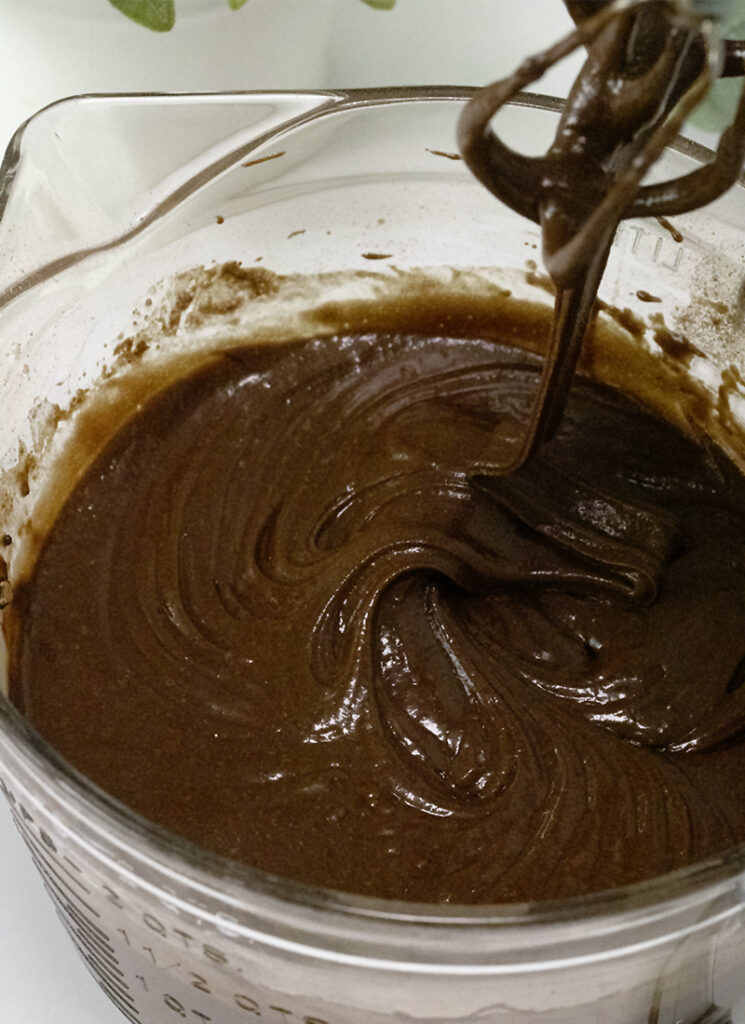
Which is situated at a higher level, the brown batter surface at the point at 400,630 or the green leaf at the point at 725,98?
the green leaf at the point at 725,98

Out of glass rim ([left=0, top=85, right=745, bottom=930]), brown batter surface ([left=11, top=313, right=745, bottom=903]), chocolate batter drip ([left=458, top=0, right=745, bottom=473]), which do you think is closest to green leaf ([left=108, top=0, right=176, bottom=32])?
brown batter surface ([left=11, top=313, right=745, bottom=903])

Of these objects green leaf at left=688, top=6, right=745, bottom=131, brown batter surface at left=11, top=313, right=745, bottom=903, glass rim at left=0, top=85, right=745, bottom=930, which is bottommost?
brown batter surface at left=11, top=313, right=745, bottom=903

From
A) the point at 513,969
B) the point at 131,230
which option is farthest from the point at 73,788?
the point at 131,230

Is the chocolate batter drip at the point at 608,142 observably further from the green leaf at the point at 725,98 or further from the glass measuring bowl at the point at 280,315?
the glass measuring bowl at the point at 280,315

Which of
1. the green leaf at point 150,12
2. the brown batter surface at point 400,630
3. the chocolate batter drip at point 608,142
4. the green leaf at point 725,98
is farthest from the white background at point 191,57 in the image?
the chocolate batter drip at point 608,142

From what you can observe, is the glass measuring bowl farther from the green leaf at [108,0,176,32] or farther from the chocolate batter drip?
the chocolate batter drip

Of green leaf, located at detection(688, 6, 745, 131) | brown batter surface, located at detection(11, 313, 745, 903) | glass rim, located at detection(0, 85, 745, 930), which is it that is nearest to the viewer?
glass rim, located at detection(0, 85, 745, 930)

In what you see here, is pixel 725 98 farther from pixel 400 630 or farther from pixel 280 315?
pixel 400 630

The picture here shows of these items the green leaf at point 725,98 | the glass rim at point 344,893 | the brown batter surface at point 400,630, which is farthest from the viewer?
the green leaf at point 725,98
